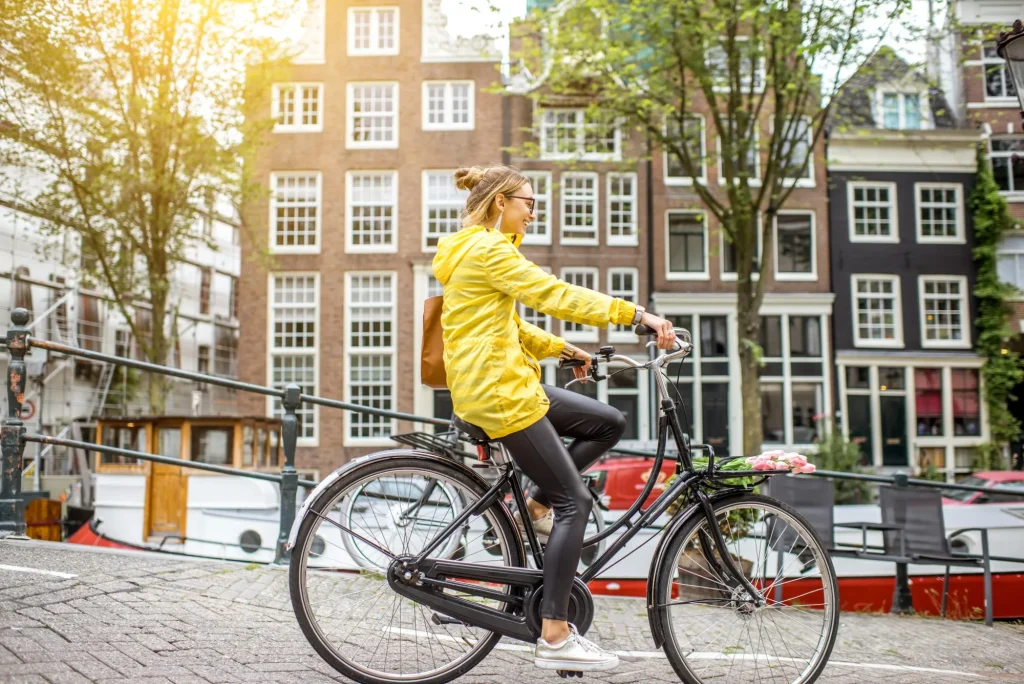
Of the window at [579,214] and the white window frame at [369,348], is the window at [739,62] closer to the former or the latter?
the window at [579,214]

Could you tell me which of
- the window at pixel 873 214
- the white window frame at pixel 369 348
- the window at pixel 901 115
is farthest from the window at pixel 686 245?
the white window frame at pixel 369 348

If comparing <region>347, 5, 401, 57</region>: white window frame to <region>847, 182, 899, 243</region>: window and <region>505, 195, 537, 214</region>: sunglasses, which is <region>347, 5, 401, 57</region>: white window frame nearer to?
<region>847, 182, 899, 243</region>: window

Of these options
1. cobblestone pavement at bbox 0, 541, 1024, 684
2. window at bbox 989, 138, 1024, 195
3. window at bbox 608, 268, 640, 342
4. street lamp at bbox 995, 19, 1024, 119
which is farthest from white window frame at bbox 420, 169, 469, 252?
cobblestone pavement at bbox 0, 541, 1024, 684

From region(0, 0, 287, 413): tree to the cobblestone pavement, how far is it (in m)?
10.2

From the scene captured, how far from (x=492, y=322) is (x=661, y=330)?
1.81 ft

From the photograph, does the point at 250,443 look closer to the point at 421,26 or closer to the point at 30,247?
the point at 30,247

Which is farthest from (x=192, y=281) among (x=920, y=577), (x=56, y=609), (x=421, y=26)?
(x=56, y=609)

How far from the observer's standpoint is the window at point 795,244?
2770 centimetres

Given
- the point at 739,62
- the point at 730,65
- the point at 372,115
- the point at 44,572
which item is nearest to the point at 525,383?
the point at 44,572

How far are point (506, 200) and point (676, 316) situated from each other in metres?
24.9

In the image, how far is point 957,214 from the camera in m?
27.5

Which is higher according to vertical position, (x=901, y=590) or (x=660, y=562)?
(x=660, y=562)

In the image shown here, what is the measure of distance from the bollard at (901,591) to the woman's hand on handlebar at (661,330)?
4568 mm

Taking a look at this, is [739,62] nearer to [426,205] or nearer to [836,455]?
[836,455]
